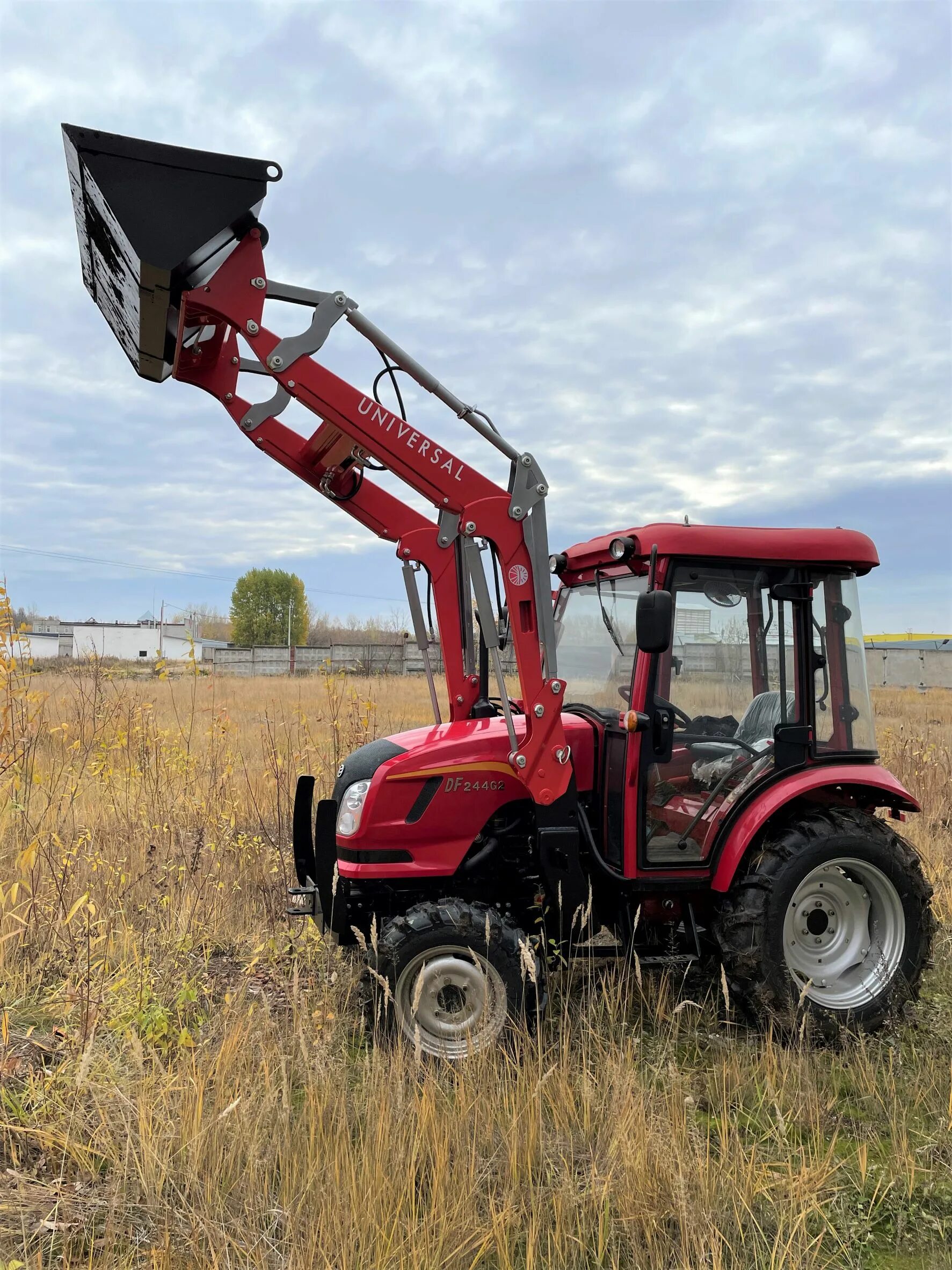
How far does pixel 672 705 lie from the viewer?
423 centimetres

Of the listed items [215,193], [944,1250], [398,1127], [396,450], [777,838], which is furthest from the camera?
[777,838]

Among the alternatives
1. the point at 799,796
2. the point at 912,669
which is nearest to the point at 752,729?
the point at 799,796

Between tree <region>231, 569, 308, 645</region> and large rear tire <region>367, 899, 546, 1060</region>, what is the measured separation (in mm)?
62868

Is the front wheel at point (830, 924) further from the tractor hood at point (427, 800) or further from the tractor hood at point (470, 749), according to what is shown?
the tractor hood at point (427, 800)

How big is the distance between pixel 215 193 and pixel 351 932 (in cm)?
310

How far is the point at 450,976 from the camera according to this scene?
12.3 ft

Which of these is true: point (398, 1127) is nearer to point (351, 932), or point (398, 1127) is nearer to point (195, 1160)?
point (195, 1160)

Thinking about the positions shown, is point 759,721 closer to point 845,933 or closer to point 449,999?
point 845,933

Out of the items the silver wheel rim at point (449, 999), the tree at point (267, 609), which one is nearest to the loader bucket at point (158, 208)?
the silver wheel rim at point (449, 999)

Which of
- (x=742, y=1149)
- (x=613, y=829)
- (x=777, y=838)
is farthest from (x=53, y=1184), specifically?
(x=777, y=838)

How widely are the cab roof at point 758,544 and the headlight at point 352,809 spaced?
1637mm

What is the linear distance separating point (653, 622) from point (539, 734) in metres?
0.70

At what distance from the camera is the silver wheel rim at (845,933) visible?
4.18 metres

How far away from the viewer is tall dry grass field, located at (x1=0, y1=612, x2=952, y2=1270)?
104 inches
